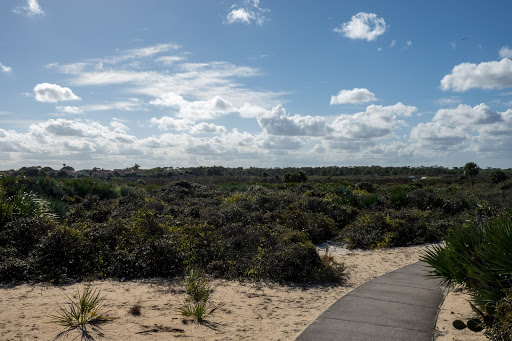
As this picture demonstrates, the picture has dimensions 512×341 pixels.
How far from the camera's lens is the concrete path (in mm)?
5184

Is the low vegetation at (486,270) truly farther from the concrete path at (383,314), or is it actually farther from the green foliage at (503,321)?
the concrete path at (383,314)

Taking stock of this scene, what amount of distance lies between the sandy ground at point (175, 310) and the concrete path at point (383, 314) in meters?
0.27

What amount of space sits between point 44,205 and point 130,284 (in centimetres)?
645

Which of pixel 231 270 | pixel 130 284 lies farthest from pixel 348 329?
pixel 130 284

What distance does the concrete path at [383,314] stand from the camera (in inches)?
204

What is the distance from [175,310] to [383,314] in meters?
3.11

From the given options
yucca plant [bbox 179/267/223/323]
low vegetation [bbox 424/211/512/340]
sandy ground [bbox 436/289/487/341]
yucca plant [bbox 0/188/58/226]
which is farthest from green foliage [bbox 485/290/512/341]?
yucca plant [bbox 0/188/58/226]

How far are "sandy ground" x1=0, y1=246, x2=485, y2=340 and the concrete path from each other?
270 millimetres

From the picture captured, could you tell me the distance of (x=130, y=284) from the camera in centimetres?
808

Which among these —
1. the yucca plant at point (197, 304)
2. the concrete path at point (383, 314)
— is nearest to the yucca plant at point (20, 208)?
the yucca plant at point (197, 304)

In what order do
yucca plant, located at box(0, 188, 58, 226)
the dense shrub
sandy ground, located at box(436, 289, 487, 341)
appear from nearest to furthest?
A: sandy ground, located at box(436, 289, 487, 341) < yucca plant, located at box(0, 188, 58, 226) < the dense shrub

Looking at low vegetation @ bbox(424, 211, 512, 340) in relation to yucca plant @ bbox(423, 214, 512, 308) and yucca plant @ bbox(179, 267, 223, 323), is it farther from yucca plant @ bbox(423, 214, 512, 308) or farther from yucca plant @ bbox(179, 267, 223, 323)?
yucca plant @ bbox(179, 267, 223, 323)

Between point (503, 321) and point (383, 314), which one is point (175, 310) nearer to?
point (383, 314)

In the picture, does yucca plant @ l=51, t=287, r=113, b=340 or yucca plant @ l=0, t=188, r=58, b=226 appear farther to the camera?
yucca plant @ l=0, t=188, r=58, b=226
